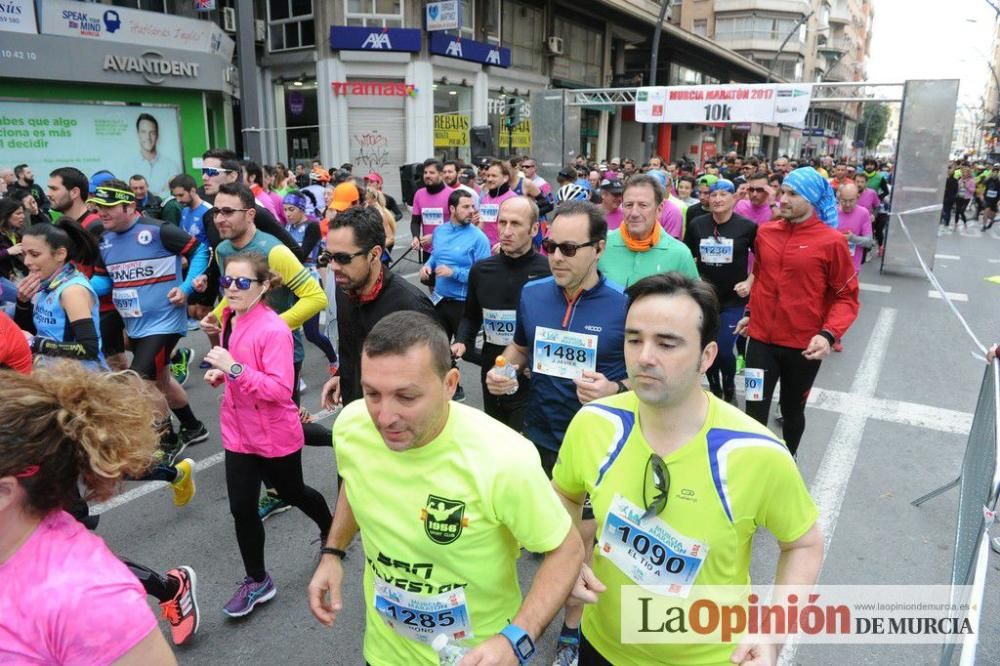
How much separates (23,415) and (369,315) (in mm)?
2009

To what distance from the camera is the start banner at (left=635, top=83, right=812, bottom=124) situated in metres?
15.0

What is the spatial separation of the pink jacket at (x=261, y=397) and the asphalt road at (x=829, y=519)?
0.92m

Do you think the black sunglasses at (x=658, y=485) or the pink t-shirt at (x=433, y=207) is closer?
the black sunglasses at (x=658, y=485)

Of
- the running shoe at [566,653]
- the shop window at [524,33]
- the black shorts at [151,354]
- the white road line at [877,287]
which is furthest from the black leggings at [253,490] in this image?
the shop window at [524,33]

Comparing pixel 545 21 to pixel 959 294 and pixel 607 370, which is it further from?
pixel 607 370

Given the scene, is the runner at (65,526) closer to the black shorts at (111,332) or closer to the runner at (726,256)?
the black shorts at (111,332)

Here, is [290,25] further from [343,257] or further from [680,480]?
[680,480]

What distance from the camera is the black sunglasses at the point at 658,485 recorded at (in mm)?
1897

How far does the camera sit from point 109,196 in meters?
4.74

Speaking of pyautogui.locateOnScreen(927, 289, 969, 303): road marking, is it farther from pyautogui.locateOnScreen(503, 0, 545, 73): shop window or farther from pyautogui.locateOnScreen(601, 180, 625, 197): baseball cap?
pyautogui.locateOnScreen(503, 0, 545, 73): shop window

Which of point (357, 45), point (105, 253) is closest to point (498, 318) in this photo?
point (105, 253)

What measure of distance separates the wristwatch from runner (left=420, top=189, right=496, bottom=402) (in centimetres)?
435

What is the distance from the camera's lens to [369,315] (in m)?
3.46

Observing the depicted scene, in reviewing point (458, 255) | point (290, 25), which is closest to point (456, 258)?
point (458, 255)
